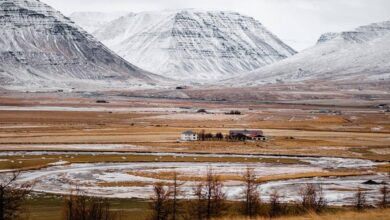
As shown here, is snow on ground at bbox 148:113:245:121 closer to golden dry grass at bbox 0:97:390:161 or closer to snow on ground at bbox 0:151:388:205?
golden dry grass at bbox 0:97:390:161

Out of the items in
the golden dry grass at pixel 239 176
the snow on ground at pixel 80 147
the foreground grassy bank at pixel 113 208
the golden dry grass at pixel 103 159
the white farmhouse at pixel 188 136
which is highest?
the white farmhouse at pixel 188 136

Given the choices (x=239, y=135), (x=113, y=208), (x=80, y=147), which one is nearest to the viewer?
(x=113, y=208)

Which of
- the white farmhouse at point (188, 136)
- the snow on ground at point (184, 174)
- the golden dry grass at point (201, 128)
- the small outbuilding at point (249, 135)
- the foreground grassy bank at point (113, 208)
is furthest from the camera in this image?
the small outbuilding at point (249, 135)

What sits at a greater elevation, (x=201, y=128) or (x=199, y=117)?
(x=199, y=117)

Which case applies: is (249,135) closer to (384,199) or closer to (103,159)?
(103,159)

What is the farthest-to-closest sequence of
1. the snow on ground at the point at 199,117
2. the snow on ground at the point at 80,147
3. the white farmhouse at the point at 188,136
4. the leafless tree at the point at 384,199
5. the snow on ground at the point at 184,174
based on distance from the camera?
the snow on ground at the point at 199,117 → the white farmhouse at the point at 188,136 → the snow on ground at the point at 80,147 → the snow on ground at the point at 184,174 → the leafless tree at the point at 384,199

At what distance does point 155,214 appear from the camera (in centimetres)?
4484

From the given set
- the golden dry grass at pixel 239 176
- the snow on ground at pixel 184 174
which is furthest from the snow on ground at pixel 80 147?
the golden dry grass at pixel 239 176

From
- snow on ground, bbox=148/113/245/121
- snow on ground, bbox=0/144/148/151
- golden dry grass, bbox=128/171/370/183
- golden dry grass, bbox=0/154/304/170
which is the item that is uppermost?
snow on ground, bbox=148/113/245/121

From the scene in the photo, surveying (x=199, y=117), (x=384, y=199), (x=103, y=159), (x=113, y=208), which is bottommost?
(x=113, y=208)

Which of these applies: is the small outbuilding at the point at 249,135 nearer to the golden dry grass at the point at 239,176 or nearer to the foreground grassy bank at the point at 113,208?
the golden dry grass at the point at 239,176

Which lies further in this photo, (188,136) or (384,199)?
(188,136)

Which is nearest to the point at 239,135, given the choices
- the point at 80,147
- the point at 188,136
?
the point at 188,136

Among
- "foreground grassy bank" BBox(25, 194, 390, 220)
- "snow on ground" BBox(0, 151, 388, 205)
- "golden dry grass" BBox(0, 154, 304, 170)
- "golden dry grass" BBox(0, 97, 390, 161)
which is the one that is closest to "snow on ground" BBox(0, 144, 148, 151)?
"golden dry grass" BBox(0, 97, 390, 161)
